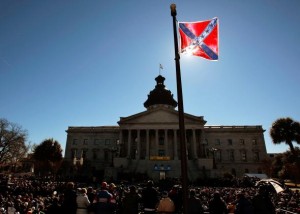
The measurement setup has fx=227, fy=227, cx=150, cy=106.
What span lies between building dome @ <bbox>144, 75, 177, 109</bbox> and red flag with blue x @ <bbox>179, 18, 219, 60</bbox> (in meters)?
62.4

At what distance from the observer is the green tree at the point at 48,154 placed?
5016 centimetres

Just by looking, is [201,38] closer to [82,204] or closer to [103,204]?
[103,204]

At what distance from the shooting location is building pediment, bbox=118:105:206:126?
5928 centimetres

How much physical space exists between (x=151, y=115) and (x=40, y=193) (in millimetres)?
38670

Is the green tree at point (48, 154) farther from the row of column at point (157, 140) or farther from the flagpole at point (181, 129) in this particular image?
the flagpole at point (181, 129)

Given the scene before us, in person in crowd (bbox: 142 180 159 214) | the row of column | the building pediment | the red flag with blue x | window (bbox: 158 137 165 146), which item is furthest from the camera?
window (bbox: 158 137 165 146)

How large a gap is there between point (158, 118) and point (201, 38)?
51461mm

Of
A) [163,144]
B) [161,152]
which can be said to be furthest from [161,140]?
[161,152]

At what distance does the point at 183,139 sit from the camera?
607 cm

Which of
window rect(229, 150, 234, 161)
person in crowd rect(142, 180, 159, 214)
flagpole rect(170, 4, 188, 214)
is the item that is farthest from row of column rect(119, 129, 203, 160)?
flagpole rect(170, 4, 188, 214)

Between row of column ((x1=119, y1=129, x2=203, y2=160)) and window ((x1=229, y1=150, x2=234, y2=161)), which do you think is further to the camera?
window ((x1=229, y1=150, x2=234, y2=161))

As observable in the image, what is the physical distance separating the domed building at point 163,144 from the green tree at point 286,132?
15.6 meters

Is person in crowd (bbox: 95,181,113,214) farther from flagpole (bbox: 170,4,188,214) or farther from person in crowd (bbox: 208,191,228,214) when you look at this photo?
person in crowd (bbox: 208,191,228,214)

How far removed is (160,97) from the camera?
72250mm
